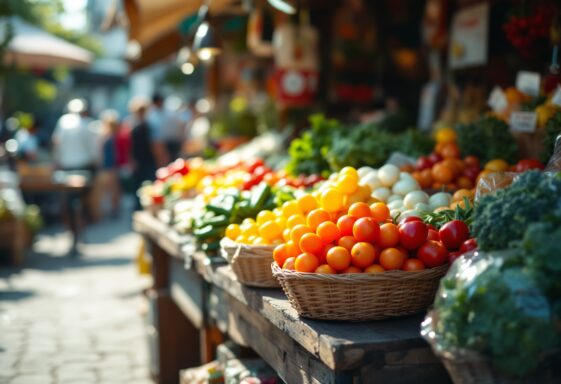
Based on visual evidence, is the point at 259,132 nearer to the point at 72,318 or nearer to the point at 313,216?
the point at 72,318

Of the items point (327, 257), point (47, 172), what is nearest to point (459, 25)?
point (327, 257)

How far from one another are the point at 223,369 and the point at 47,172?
25.7ft

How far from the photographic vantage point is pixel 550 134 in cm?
337

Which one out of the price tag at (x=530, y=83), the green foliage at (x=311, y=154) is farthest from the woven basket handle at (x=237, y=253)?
the price tag at (x=530, y=83)

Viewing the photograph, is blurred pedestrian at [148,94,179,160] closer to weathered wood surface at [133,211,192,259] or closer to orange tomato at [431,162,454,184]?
weathered wood surface at [133,211,192,259]

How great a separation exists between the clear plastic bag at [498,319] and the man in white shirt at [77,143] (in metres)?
9.93

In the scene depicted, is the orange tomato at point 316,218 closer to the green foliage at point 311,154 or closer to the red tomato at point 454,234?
the red tomato at point 454,234

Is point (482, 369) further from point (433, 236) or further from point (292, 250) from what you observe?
point (292, 250)

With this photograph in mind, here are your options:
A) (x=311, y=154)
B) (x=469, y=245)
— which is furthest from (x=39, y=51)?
(x=469, y=245)

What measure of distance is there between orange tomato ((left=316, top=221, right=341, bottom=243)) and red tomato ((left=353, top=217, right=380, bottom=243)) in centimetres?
10

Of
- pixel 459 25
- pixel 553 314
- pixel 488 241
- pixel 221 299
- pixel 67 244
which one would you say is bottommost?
pixel 67 244

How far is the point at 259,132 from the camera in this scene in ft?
30.6

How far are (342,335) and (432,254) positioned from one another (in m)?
0.44

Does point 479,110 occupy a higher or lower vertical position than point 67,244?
higher
